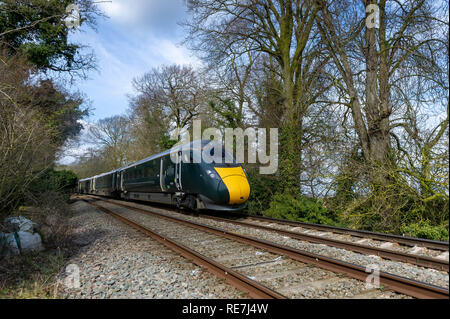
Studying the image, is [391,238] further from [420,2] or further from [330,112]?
[420,2]

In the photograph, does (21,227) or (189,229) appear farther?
(189,229)

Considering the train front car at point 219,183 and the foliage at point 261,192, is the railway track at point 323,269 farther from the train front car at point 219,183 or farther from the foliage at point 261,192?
the foliage at point 261,192

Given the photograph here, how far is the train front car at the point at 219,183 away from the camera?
31.5 feet

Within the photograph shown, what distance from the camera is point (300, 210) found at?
10023mm

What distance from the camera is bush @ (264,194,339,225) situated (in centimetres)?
947

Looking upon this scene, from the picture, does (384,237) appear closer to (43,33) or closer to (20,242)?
(20,242)

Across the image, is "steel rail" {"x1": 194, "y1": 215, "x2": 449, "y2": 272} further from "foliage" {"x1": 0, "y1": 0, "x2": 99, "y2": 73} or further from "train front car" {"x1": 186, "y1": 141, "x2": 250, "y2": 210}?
"foliage" {"x1": 0, "y1": 0, "x2": 99, "y2": 73}

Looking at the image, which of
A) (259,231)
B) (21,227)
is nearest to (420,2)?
(259,231)

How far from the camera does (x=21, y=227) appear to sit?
621 centimetres

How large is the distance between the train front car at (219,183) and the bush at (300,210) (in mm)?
1552

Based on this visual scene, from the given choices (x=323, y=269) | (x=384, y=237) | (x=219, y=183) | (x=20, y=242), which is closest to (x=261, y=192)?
(x=219, y=183)

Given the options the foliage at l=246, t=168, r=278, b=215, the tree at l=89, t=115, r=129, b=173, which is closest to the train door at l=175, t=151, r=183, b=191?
the foliage at l=246, t=168, r=278, b=215
